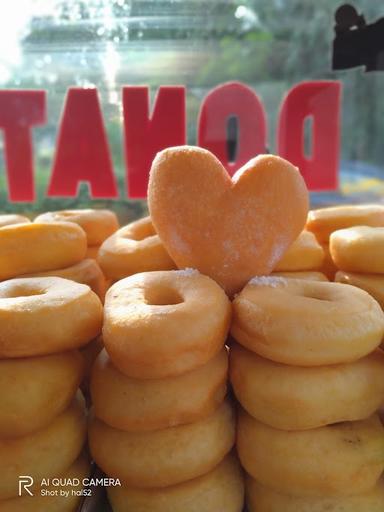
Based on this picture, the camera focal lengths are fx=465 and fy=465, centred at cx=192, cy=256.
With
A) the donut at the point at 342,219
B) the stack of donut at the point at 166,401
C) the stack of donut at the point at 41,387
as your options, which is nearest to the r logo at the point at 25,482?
the stack of donut at the point at 41,387

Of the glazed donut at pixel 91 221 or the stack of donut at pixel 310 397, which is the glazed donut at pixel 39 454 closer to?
the stack of donut at pixel 310 397

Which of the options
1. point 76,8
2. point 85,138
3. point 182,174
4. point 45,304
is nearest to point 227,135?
point 85,138

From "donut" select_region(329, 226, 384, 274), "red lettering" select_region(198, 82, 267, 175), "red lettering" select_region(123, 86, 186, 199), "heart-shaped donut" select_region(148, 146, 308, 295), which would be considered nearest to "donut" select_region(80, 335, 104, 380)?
"heart-shaped donut" select_region(148, 146, 308, 295)

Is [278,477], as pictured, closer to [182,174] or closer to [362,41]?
[182,174]

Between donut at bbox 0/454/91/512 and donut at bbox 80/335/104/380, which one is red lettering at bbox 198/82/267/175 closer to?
donut at bbox 80/335/104/380

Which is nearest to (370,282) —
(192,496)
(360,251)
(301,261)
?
(360,251)

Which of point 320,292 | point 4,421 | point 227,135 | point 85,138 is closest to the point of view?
point 4,421
